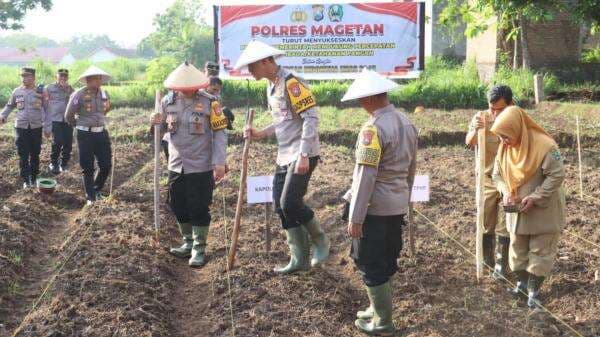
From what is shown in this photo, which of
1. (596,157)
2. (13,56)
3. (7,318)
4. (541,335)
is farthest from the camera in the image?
(13,56)

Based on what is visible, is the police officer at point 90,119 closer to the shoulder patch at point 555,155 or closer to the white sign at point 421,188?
the white sign at point 421,188

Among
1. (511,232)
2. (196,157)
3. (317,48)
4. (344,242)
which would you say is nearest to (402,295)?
(511,232)

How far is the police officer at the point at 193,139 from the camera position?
18.5ft

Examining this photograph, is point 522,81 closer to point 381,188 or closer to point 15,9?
point 381,188

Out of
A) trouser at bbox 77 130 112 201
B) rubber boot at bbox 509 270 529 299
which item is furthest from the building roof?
rubber boot at bbox 509 270 529 299

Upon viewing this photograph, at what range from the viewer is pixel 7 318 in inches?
195

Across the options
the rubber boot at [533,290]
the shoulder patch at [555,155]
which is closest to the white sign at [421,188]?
the rubber boot at [533,290]

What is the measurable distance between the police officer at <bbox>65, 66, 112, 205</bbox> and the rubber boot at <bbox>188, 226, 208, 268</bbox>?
2.85m

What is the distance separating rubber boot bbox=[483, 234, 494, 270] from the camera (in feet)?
18.4

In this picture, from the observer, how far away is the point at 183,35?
39562 mm

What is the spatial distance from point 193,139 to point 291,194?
1.24 meters

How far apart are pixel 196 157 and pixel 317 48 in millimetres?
12583

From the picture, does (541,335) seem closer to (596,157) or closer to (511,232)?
(511,232)

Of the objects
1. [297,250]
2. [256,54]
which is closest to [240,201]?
[297,250]
